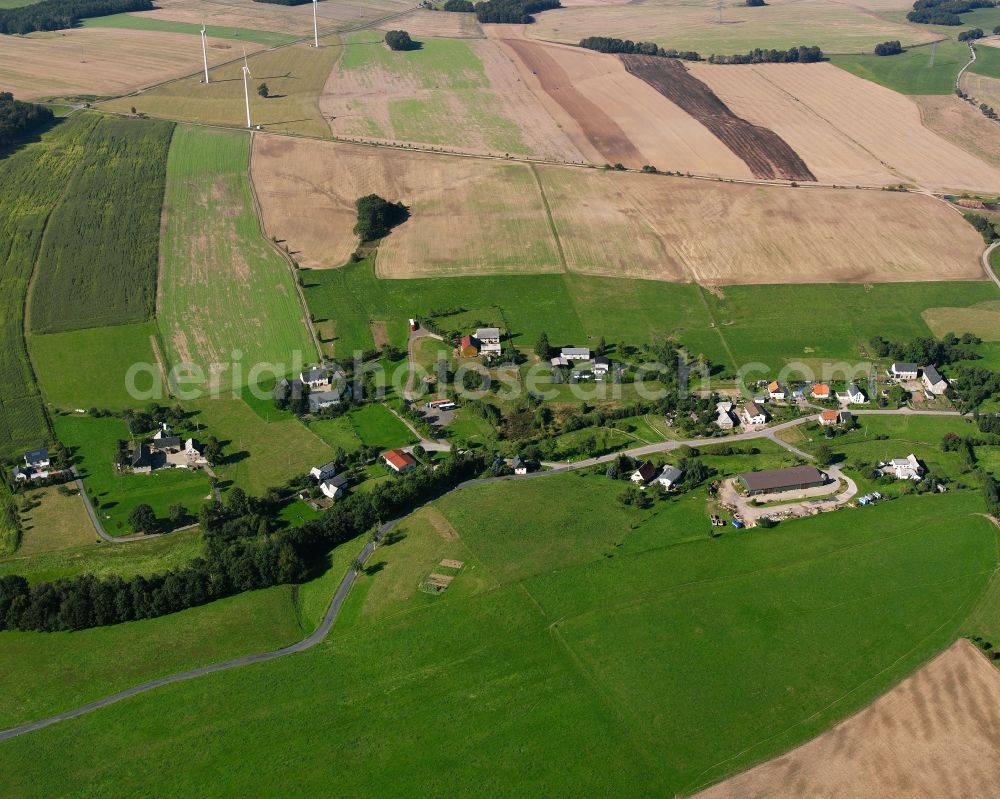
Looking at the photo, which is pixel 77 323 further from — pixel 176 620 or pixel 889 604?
pixel 889 604

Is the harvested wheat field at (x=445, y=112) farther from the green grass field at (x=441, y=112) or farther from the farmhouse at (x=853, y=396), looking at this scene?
the farmhouse at (x=853, y=396)

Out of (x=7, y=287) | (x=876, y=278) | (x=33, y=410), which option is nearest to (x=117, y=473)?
(x=33, y=410)

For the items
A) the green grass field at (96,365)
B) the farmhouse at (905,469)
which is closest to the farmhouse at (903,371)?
the farmhouse at (905,469)

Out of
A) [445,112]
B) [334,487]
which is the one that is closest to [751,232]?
[445,112]

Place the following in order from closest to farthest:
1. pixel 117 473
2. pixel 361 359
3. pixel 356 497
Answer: pixel 356 497 → pixel 117 473 → pixel 361 359

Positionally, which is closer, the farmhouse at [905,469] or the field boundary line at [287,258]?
the farmhouse at [905,469]
